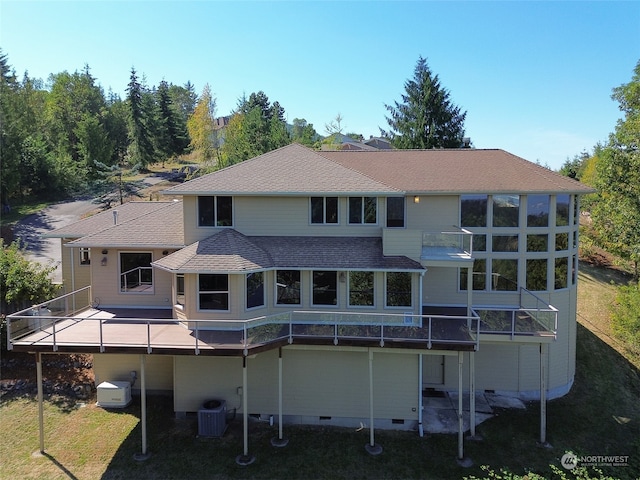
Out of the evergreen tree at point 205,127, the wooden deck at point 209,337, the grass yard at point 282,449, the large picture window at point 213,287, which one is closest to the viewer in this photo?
the grass yard at point 282,449

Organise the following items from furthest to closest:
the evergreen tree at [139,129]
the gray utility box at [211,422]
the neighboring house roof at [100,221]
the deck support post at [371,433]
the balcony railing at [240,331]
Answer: the evergreen tree at [139,129], the neighboring house roof at [100,221], the gray utility box at [211,422], the deck support post at [371,433], the balcony railing at [240,331]

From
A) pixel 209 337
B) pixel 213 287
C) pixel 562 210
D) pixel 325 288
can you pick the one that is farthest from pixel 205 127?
pixel 562 210

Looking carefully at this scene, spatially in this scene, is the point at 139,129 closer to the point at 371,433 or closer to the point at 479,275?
the point at 479,275

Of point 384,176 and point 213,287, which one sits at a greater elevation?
point 384,176

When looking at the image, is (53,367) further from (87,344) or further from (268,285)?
(268,285)

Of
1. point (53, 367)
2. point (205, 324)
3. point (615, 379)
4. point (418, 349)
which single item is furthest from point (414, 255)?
point (53, 367)

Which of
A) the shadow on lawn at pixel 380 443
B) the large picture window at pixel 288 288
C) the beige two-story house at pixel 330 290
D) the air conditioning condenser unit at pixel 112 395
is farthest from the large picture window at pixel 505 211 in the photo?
the air conditioning condenser unit at pixel 112 395

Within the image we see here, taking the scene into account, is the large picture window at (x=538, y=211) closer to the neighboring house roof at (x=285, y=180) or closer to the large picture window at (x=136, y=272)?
the neighboring house roof at (x=285, y=180)
